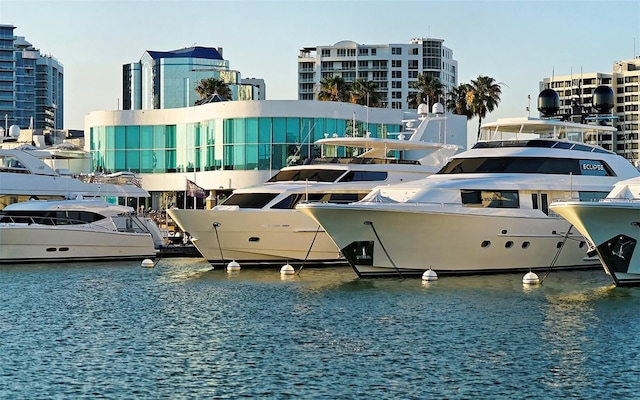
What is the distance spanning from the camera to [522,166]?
36219 millimetres

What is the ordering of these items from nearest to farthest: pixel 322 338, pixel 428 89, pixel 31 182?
pixel 322 338, pixel 31 182, pixel 428 89

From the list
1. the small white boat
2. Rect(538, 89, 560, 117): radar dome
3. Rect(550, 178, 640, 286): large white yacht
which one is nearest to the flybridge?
Rect(538, 89, 560, 117): radar dome

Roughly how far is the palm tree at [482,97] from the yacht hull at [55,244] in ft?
120

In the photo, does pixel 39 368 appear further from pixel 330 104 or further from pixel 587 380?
Result: pixel 330 104

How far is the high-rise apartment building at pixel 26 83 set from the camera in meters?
160

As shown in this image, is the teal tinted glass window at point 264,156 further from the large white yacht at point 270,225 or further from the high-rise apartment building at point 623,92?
the high-rise apartment building at point 623,92

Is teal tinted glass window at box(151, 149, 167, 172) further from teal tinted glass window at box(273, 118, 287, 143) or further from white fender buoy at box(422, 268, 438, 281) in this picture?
white fender buoy at box(422, 268, 438, 281)

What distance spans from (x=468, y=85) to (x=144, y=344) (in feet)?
184

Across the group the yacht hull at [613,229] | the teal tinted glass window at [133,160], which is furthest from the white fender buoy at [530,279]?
the teal tinted glass window at [133,160]

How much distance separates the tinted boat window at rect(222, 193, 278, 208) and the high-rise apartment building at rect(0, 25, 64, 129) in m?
114

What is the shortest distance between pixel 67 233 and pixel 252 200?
8.64 meters

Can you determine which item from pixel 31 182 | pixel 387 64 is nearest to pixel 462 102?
pixel 31 182

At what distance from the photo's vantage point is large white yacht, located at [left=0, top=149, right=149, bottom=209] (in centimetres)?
4800

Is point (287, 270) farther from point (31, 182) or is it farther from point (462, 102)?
point (462, 102)
